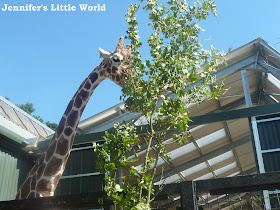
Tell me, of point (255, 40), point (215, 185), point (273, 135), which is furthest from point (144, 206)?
point (255, 40)

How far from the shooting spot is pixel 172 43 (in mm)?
4125

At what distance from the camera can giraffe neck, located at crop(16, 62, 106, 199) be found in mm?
7301

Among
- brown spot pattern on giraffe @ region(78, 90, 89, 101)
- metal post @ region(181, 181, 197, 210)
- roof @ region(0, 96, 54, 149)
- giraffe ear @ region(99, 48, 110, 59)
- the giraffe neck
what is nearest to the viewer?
metal post @ region(181, 181, 197, 210)

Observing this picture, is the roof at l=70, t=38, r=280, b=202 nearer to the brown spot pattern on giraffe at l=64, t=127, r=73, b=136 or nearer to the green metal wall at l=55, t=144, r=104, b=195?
the green metal wall at l=55, t=144, r=104, b=195

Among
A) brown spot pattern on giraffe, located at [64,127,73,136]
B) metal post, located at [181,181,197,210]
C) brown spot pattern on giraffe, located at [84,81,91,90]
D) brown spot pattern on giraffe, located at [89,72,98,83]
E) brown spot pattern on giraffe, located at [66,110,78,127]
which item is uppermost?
brown spot pattern on giraffe, located at [89,72,98,83]

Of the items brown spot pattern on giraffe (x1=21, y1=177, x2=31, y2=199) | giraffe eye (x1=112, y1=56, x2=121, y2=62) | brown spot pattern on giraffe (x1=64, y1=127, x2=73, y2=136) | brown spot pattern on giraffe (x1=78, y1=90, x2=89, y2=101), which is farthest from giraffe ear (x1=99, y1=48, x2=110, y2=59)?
brown spot pattern on giraffe (x1=21, y1=177, x2=31, y2=199)

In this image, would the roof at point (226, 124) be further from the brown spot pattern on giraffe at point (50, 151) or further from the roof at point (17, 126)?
the brown spot pattern on giraffe at point (50, 151)

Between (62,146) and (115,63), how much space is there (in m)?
2.11

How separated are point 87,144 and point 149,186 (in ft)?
24.5

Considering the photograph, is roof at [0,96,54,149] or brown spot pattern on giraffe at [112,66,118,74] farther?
roof at [0,96,54,149]

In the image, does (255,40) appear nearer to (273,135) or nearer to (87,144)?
(273,135)

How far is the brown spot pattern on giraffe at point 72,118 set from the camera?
313 inches

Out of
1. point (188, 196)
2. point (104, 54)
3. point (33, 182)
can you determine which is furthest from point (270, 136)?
point (188, 196)

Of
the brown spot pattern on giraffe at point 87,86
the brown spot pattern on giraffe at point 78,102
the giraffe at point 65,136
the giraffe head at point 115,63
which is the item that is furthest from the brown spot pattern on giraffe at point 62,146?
the giraffe head at point 115,63
